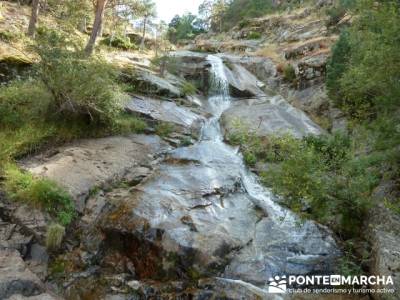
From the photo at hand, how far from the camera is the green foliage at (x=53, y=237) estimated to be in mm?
7676

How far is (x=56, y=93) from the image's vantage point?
A: 10.9 metres

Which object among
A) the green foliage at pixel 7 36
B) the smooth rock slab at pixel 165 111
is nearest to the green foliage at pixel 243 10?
the smooth rock slab at pixel 165 111

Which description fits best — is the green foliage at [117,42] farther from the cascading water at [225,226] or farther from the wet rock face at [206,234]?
the wet rock face at [206,234]

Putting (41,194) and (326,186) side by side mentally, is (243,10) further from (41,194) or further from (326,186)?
(41,194)

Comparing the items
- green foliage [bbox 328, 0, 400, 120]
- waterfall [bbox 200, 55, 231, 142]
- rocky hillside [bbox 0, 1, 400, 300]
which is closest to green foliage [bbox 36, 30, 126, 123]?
rocky hillside [bbox 0, 1, 400, 300]

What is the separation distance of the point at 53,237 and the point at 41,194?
4.00ft

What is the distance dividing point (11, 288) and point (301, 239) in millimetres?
6019

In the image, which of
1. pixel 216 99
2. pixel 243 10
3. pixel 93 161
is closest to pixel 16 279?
pixel 93 161

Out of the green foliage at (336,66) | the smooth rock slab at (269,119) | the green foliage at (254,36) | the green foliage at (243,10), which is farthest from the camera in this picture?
the green foliage at (243,10)

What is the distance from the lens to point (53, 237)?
7.68 metres

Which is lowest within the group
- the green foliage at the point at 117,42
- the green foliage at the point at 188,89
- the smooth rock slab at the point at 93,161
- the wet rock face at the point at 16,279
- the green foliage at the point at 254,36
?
the wet rock face at the point at 16,279

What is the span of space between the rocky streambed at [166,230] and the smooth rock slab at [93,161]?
1.1 inches

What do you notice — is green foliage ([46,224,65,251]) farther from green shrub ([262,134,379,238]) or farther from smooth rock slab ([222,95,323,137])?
smooth rock slab ([222,95,323,137])

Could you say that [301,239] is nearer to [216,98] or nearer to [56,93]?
[56,93]
